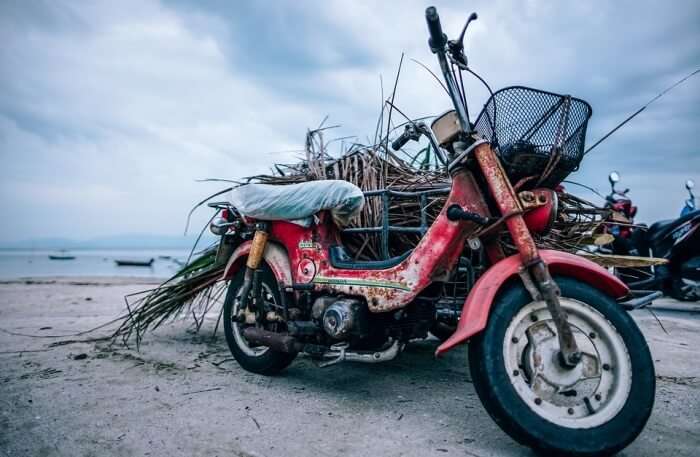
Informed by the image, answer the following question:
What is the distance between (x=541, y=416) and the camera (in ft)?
4.89

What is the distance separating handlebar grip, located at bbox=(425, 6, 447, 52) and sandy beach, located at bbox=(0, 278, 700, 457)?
1741mm

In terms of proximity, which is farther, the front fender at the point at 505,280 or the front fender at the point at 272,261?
the front fender at the point at 272,261

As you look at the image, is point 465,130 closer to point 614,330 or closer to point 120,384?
point 614,330

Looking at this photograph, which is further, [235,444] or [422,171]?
[422,171]

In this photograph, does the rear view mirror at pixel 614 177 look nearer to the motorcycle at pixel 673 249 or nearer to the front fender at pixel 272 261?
the motorcycle at pixel 673 249

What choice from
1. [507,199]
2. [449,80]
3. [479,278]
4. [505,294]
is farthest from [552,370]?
[449,80]

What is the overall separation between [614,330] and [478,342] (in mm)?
521

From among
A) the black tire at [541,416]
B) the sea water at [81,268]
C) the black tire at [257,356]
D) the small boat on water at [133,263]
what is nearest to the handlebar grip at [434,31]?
the black tire at [541,416]

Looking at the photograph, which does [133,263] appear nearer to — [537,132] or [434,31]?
[434,31]

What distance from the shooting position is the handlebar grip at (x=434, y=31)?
68.9 inches

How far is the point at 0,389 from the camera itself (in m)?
2.38

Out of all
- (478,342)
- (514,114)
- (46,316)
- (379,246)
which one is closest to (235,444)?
(478,342)

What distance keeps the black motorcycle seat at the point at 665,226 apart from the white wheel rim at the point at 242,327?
5.05 m

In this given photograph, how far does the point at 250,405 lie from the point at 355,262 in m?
0.95
